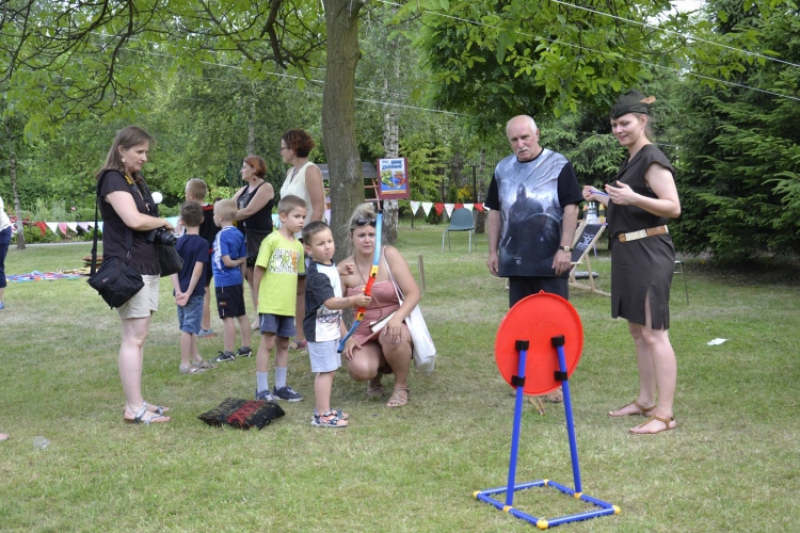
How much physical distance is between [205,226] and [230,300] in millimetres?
1569

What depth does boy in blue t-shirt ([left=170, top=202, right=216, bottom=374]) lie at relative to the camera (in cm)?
706

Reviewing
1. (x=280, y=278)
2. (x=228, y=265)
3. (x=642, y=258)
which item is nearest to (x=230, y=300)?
(x=228, y=265)

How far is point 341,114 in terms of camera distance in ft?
22.6

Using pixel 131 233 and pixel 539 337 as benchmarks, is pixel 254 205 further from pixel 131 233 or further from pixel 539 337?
pixel 539 337

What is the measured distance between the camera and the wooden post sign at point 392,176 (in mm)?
21219

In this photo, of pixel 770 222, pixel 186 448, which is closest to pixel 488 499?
pixel 186 448

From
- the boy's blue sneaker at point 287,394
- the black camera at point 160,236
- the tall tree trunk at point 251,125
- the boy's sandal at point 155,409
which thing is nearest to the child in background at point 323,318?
the boy's blue sneaker at point 287,394

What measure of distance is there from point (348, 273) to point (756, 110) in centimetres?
1025

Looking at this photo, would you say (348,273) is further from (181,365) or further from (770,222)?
(770,222)

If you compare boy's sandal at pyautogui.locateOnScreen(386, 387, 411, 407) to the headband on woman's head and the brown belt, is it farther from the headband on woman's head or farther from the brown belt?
the headband on woman's head

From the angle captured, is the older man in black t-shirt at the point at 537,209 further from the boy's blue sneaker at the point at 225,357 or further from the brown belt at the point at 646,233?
the boy's blue sneaker at the point at 225,357

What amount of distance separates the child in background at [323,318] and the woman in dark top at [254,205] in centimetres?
212

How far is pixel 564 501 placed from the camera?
3752 millimetres

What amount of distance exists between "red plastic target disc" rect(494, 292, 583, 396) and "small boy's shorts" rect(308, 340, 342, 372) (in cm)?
190
